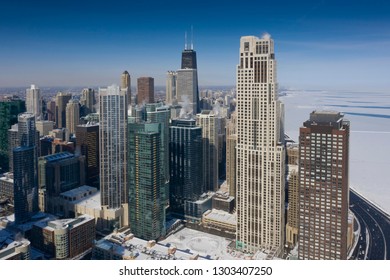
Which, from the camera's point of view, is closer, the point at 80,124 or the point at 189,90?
the point at 189,90

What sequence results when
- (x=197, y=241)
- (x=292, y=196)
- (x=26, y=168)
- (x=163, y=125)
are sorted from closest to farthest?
(x=197, y=241)
(x=292, y=196)
(x=26, y=168)
(x=163, y=125)

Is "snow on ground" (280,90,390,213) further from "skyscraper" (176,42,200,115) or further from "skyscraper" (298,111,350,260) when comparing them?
"skyscraper" (176,42,200,115)

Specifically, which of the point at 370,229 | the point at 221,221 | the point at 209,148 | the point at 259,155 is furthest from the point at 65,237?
the point at 209,148

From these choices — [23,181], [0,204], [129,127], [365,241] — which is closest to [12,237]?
[0,204]

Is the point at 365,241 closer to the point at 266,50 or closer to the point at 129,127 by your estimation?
the point at 266,50

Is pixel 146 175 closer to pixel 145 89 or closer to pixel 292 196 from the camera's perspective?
→ pixel 145 89

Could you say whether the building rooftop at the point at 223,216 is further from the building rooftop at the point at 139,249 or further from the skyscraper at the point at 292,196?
the building rooftop at the point at 139,249
